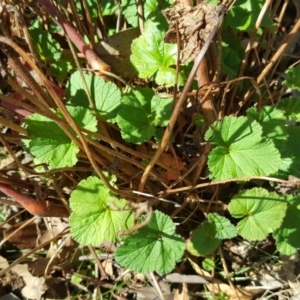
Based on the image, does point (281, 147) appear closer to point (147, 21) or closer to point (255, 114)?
point (255, 114)

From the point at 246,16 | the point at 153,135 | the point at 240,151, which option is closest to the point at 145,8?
the point at 246,16

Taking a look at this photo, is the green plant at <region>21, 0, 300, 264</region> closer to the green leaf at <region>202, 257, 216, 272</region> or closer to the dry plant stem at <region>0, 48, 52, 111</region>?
the dry plant stem at <region>0, 48, 52, 111</region>

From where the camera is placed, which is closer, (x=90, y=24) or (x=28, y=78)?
(x=28, y=78)

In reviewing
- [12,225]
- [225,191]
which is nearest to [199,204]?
[225,191]

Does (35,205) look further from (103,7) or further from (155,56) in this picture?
(103,7)

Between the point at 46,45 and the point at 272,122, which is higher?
the point at 46,45
